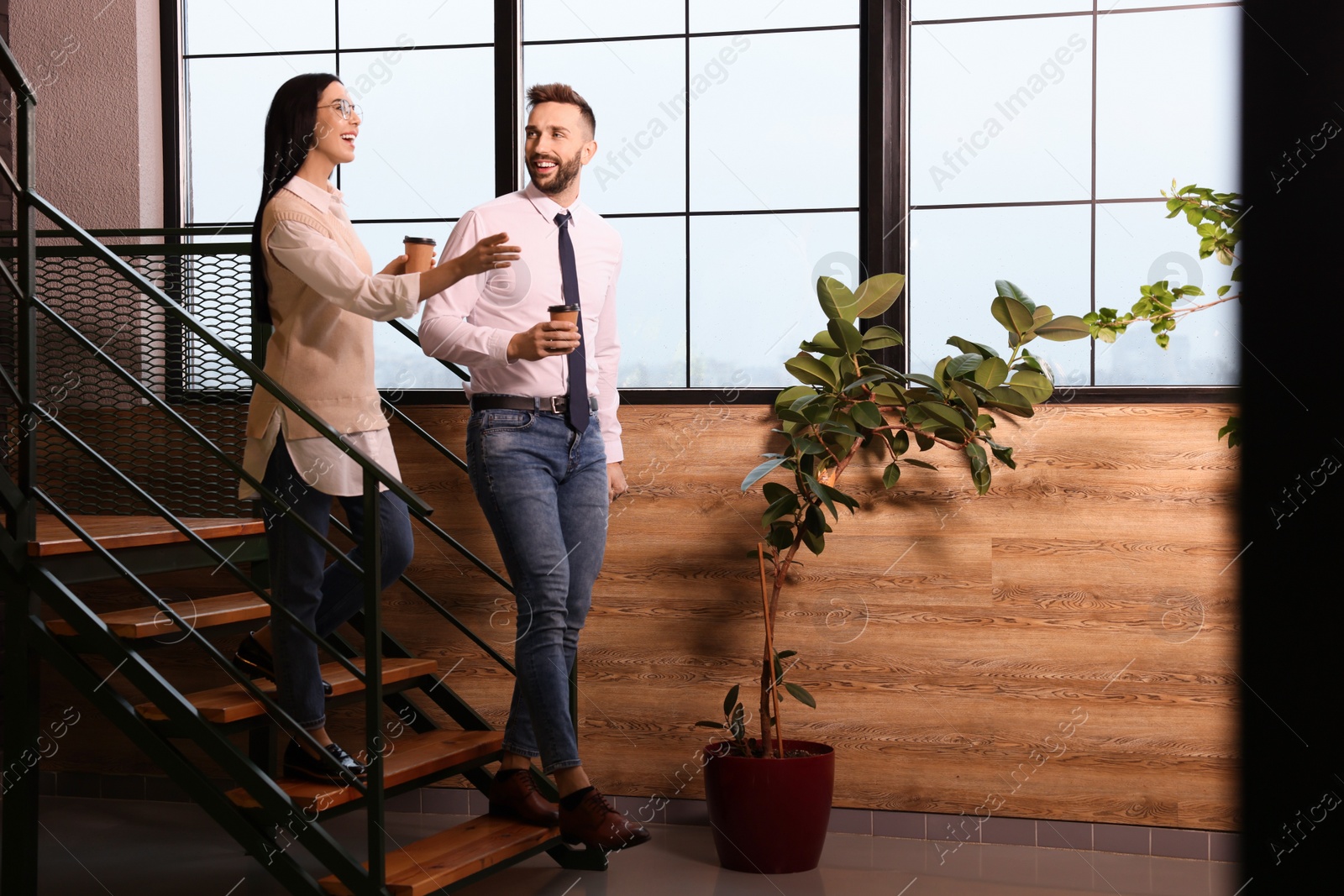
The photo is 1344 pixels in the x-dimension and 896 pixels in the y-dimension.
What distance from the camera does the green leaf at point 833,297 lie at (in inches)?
112

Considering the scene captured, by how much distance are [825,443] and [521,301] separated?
0.88 metres

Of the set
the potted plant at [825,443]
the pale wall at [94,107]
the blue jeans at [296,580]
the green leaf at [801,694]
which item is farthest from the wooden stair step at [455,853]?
the pale wall at [94,107]

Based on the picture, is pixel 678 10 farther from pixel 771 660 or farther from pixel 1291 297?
pixel 1291 297

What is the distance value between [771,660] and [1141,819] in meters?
1.04

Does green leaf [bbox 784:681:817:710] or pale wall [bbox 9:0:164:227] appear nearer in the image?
green leaf [bbox 784:681:817:710]

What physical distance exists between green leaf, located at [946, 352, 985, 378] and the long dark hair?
1.57m

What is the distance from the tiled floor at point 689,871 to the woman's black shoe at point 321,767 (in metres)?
0.52

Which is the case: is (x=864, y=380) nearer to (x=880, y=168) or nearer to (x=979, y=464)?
(x=979, y=464)

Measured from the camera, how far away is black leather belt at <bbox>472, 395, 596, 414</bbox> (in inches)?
96.6

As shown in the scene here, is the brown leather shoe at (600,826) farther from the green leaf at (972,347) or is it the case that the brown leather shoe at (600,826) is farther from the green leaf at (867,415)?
the green leaf at (972,347)

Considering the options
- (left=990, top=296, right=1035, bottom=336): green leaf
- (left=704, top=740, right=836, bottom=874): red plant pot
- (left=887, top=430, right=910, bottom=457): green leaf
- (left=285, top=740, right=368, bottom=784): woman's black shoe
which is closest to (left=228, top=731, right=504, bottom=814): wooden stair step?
(left=285, top=740, right=368, bottom=784): woman's black shoe

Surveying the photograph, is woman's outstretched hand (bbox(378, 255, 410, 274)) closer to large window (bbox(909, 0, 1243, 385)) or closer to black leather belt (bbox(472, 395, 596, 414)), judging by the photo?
black leather belt (bbox(472, 395, 596, 414))

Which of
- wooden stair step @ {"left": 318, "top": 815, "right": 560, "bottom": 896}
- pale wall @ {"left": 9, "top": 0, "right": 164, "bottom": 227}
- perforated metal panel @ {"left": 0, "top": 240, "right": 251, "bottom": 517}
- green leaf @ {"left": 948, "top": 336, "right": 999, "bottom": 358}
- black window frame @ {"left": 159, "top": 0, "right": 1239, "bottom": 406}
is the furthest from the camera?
pale wall @ {"left": 9, "top": 0, "right": 164, "bottom": 227}

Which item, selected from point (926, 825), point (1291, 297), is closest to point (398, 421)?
point (926, 825)
